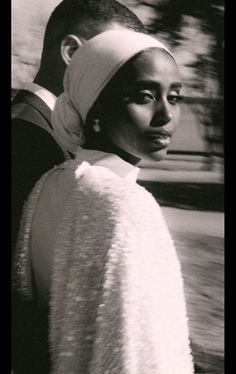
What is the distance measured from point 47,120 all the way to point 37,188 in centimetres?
20

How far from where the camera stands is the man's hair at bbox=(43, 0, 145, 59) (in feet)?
6.34

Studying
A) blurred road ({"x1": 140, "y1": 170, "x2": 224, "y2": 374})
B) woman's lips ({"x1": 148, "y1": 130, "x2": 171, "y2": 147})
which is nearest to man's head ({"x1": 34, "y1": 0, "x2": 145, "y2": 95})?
woman's lips ({"x1": 148, "y1": 130, "x2": 171, "y2": 147})

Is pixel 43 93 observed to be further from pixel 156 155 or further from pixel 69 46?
pixel 156 155

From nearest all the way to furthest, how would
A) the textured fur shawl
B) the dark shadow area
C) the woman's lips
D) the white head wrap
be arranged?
the textured fur shawl
the white head wrap
the woman's lips
the dark shadow area

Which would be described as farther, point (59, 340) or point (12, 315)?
point (12, 315)

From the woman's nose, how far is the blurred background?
12cm

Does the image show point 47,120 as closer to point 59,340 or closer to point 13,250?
point 13,250

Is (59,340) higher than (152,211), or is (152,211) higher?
(152,211)

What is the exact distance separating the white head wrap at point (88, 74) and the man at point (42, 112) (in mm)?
52

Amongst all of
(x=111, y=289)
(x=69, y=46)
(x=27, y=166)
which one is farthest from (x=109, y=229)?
(x=69, y=46)

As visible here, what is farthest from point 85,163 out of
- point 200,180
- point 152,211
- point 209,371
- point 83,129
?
point 209,371

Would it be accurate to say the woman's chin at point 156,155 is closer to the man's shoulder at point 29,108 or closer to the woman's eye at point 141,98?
the woman's eye at point 141,98

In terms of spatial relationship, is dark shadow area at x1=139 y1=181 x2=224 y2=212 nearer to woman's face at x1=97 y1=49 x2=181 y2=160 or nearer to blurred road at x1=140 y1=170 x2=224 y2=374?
blurred road at x1=140 y1=170 x2=224 y2=374

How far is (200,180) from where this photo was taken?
2.05m
